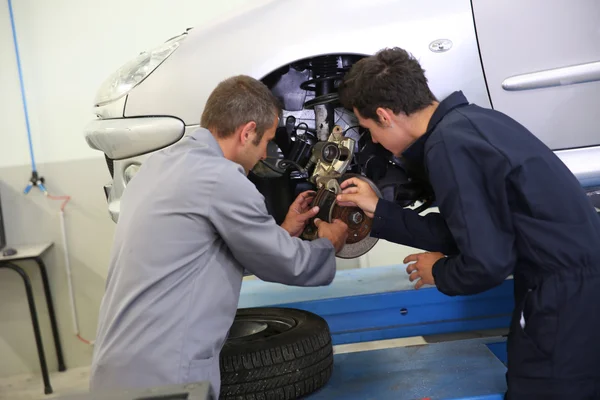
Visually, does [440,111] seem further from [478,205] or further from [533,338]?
[533,338]

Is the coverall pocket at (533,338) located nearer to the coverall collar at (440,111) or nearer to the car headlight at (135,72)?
the coverall collar at (440,111)

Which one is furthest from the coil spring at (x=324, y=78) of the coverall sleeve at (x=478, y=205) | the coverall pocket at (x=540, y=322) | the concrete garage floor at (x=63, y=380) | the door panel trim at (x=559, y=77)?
the concrete garage floor at (x=63, y=380)

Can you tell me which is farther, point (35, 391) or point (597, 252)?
point (35, 391)

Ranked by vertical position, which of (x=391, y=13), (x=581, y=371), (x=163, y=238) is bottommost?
(x=581, y=371)

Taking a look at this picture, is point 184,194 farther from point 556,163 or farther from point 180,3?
point 180,3

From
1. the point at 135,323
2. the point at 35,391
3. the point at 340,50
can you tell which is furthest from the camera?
the point at 35,391

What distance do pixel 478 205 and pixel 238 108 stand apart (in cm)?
68

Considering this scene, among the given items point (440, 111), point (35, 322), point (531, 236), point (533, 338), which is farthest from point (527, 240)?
point (35, 322)

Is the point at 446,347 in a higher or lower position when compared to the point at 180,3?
lower

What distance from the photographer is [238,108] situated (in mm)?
1570

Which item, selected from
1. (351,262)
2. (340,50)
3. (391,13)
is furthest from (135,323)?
(351,262)

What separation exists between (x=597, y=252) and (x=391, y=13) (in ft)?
3.20

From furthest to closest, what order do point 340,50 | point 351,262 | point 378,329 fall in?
point 351,262 → point 378,329 → point 340,50

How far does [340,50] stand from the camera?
1.85 m
